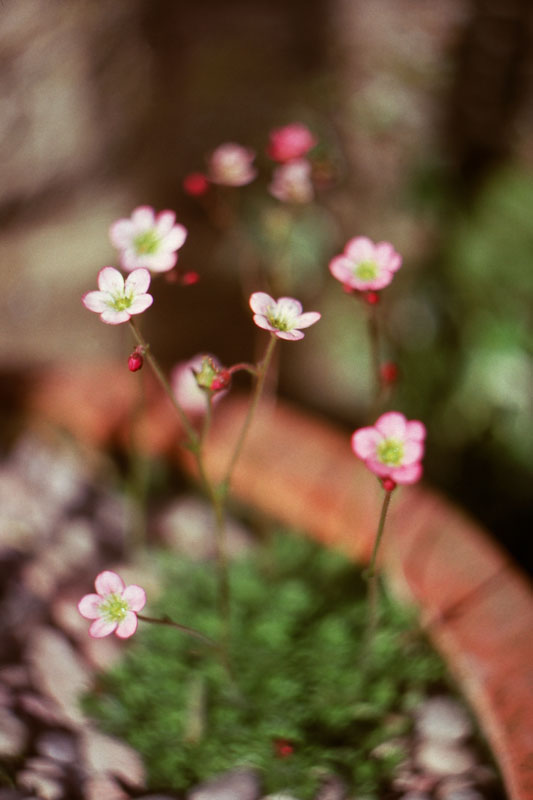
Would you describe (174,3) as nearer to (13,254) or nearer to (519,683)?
(13,254)

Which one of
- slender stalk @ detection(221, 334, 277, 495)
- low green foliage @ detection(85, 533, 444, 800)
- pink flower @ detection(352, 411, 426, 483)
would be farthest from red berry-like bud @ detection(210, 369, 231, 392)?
low green foliage @ detection(85, 533, 444, 800)

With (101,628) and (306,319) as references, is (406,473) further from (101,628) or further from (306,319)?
(101,628)

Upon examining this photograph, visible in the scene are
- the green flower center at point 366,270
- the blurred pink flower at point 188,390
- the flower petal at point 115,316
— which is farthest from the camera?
the blurred pink flower at point 188,390

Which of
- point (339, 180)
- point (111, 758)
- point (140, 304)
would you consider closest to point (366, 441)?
point (140, 304)

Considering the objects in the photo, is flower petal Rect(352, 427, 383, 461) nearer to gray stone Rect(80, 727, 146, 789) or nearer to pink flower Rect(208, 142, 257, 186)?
pink flower Rect(208, 142, 257, 186)

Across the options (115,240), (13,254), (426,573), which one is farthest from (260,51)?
(426,573)

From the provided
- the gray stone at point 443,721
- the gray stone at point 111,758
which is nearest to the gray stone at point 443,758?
the gray stone at point 443,721

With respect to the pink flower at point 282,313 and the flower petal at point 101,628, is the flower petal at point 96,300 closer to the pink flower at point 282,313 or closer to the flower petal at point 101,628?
the pink flower at point 282,313
